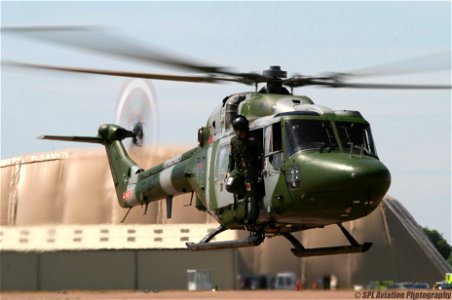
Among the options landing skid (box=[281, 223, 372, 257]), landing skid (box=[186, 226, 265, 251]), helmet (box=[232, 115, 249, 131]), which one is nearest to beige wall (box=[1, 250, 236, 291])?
landing skid (box=[186, 226, 265, 251])

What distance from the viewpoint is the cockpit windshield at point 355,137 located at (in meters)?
15.3

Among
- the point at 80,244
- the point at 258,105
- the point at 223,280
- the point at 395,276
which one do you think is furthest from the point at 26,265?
the point at 258,105

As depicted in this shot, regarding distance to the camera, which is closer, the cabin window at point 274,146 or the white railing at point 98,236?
the cabin window at point 274,146

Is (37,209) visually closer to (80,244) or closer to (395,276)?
(80,244)

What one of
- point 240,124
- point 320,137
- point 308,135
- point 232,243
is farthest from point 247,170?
point 232,243

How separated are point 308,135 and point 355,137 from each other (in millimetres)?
921

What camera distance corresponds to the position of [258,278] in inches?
1542

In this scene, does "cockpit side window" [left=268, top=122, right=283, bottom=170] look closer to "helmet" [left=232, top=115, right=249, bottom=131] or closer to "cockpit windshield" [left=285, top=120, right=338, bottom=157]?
"cockpit windshield" [left=285, top=120, right=338, bottom=157]

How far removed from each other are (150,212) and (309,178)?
37.1 meters

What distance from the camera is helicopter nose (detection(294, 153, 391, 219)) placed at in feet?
47.3

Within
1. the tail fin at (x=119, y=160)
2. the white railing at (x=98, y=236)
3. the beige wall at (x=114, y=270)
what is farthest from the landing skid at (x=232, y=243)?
the beige wall at (x=114, y=270)

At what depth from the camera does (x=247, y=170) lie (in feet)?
52.0

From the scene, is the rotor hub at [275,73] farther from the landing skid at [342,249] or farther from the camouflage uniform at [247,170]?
the landing skid at [342,249]

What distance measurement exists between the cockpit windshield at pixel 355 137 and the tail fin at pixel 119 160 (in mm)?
8169
